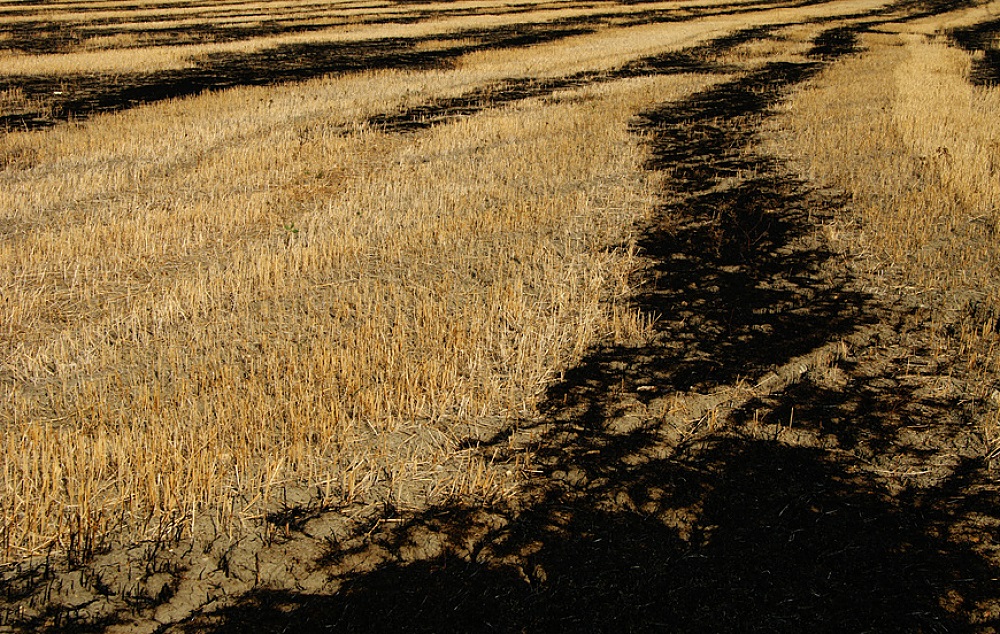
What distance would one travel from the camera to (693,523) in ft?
12.6

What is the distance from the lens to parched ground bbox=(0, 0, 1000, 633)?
130 inches

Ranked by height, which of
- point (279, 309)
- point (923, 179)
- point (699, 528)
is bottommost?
point (699, 528)

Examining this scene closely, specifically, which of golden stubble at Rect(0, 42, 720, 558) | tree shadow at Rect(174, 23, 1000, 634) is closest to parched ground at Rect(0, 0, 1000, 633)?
tree shadow at Rect(174, 23, 1000, 634)

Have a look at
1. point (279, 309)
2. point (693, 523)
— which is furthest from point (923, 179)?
point (279, 309)

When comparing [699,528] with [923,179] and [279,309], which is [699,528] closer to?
[279,309]

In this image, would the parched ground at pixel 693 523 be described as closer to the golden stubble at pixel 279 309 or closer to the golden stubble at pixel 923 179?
the golden stubble at pixel 279 309

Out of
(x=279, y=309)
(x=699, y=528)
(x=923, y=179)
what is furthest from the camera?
(x=923, y=179)

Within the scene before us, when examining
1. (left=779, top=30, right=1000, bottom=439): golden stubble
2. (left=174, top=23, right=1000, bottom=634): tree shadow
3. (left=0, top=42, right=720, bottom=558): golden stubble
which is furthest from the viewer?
(left=779, top=30, right=1000, bottom=439): golden stubble

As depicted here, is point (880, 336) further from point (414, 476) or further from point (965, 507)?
point (414, 476)

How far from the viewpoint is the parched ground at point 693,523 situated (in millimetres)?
3291

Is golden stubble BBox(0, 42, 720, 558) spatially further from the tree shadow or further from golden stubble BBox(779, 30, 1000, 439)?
golden stubble BBox(779, 30, 1000, 439)

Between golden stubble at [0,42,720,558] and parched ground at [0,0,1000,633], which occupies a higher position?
golden stubble at [0,42,720,558]

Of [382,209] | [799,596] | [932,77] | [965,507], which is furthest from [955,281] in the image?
[932,77]

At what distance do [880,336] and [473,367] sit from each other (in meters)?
3.21
